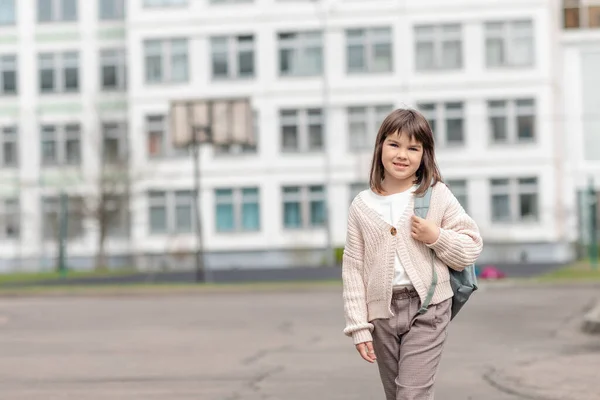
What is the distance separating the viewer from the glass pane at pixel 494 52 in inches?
2212

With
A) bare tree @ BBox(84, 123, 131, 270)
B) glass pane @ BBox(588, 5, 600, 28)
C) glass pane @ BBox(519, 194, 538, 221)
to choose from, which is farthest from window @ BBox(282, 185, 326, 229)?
glass pane @ BBox(588, 5, 600, 28)

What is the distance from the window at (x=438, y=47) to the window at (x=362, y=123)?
2.53 meters

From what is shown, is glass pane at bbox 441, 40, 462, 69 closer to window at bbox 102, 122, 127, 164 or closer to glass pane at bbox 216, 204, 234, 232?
glass pane at bbox 216, 204, 234, 232

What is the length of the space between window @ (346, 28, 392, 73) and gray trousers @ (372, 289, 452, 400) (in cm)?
5159

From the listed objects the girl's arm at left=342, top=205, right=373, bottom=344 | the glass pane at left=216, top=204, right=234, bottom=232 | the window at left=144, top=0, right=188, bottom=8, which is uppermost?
the window at left=144, top=0, right=188, bottom=8

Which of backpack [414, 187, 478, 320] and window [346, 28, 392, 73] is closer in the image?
backpack [414, 187, 478, 320]

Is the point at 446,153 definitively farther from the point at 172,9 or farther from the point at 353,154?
the point at 172,9

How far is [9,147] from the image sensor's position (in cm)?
6156

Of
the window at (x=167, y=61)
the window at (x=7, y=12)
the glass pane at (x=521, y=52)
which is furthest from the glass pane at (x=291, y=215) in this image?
the window at (x=7, y=12)

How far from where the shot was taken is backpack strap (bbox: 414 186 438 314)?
19.0 feet

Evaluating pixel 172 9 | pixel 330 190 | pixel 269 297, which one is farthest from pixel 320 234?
pixel 269 297

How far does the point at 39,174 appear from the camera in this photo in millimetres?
61188

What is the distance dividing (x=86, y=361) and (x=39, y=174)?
47.7 m

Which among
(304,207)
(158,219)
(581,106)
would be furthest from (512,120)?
(158,219)
